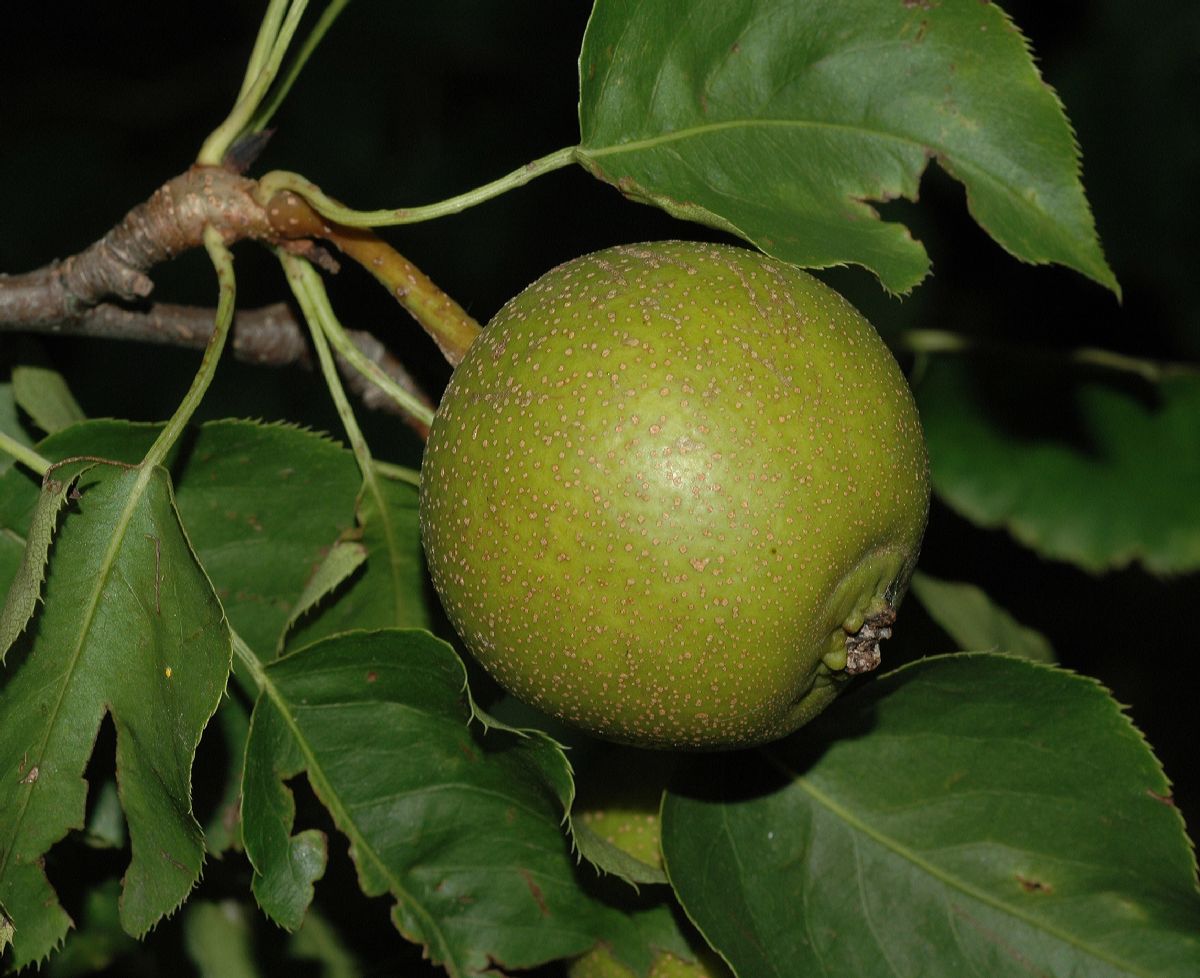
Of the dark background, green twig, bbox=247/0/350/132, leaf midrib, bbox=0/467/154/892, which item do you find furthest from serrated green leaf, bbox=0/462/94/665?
the dark background

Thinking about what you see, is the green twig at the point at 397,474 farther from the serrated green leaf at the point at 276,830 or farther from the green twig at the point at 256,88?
the green twig at the point at 256,88

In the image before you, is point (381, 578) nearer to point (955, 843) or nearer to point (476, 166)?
point (955, 843)

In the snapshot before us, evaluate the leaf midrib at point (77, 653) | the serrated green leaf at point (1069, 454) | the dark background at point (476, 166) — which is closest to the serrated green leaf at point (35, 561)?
the leaf midrib at point (77, 653)

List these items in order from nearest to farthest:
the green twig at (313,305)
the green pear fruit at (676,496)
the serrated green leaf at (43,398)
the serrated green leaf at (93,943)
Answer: the green pear fruit at (676,496) < the green twig at (313,305) < the serrated green leaf at (43,398) < the serrated green leaf at (93,943)

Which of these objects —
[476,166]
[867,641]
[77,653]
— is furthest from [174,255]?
[476,166]

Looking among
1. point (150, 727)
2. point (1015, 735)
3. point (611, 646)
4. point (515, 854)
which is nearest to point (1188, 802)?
point (1015, 735)

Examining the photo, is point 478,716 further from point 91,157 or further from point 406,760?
point 91,157

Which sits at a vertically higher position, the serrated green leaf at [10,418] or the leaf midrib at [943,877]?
the serrated green leaf at [10,418]
